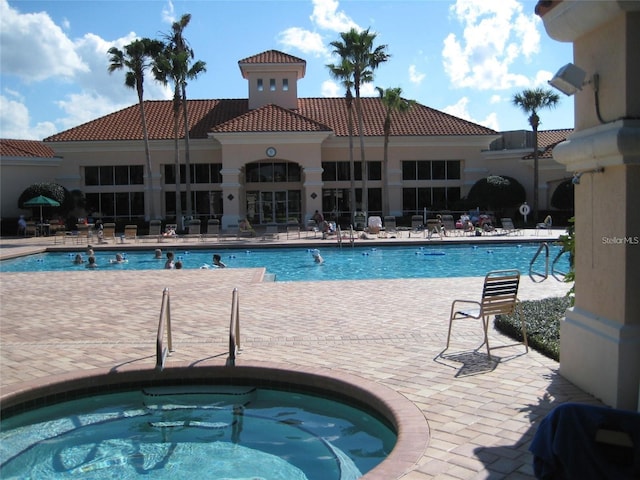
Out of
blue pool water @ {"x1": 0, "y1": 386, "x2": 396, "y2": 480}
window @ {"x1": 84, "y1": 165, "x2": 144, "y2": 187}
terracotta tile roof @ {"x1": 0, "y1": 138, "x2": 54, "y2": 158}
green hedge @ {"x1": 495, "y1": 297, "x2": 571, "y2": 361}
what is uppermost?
terracotta tile roof @ {"x1": 0, "y1": 138, "x2": 54, "y2": 158}

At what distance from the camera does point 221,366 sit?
22.4 ft

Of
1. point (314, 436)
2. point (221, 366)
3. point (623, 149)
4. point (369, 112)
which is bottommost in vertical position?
point (314, 436)

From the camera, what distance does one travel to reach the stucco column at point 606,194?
505 centimetres

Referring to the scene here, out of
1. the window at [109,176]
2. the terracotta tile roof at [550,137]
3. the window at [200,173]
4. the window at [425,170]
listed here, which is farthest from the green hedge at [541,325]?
the window at [109,176]

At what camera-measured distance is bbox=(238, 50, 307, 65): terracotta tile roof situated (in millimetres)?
37128

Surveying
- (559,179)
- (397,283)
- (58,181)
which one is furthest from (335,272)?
(58,181)

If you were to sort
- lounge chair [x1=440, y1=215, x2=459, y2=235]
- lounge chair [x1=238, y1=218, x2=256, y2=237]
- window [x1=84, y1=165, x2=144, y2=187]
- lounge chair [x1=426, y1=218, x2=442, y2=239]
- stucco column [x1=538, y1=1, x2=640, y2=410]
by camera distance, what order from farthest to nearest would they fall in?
window [x1=84, y1=165, x2=144, y2=187], lounge chair [x1=238, y1=218, x2=256, y2=237], lounge chair [x1=440, y1=215, x2=459, y2=235], lounge chair [x1=426, y1=218, x2=442, y2=239], stucco column [x1=538, y1=1, x2=640, y2=410]

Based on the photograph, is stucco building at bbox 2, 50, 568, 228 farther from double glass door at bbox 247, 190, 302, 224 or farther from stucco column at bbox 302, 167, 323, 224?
stucco column at bbox 302, 167, 323, 224

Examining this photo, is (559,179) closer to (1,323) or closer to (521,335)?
(521,335)

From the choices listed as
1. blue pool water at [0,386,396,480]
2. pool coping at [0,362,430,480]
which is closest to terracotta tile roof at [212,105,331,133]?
pool coping at [0,362,430,480]

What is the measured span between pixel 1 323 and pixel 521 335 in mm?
7922

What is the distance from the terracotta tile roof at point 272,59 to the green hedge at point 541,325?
30542 mm

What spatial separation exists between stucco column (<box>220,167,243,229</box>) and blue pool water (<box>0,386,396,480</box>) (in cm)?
2652

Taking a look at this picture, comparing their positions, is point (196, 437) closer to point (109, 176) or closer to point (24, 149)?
point (109, 176)
